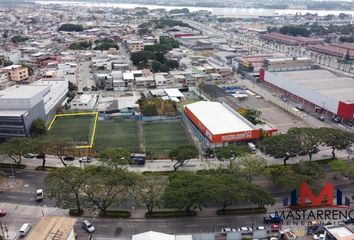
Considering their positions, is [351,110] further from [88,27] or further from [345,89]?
[88,27]

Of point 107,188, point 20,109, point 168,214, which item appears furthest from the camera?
point 20,109

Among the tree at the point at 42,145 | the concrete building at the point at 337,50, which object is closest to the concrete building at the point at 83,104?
the tree at the point at 42,145

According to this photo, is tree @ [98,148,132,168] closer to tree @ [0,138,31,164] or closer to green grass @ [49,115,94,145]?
tree @ [0,138,31,164]

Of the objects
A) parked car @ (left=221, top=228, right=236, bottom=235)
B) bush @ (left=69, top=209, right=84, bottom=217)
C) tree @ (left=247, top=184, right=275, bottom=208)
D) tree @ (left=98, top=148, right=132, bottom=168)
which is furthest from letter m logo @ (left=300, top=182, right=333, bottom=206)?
bush @ (left=69, top=209, right=84, bottom=217)

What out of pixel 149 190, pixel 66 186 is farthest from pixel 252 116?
pixel 66 186

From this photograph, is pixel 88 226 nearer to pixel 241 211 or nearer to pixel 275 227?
pixel 241 211

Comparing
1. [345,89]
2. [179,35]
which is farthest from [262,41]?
[345,89]
